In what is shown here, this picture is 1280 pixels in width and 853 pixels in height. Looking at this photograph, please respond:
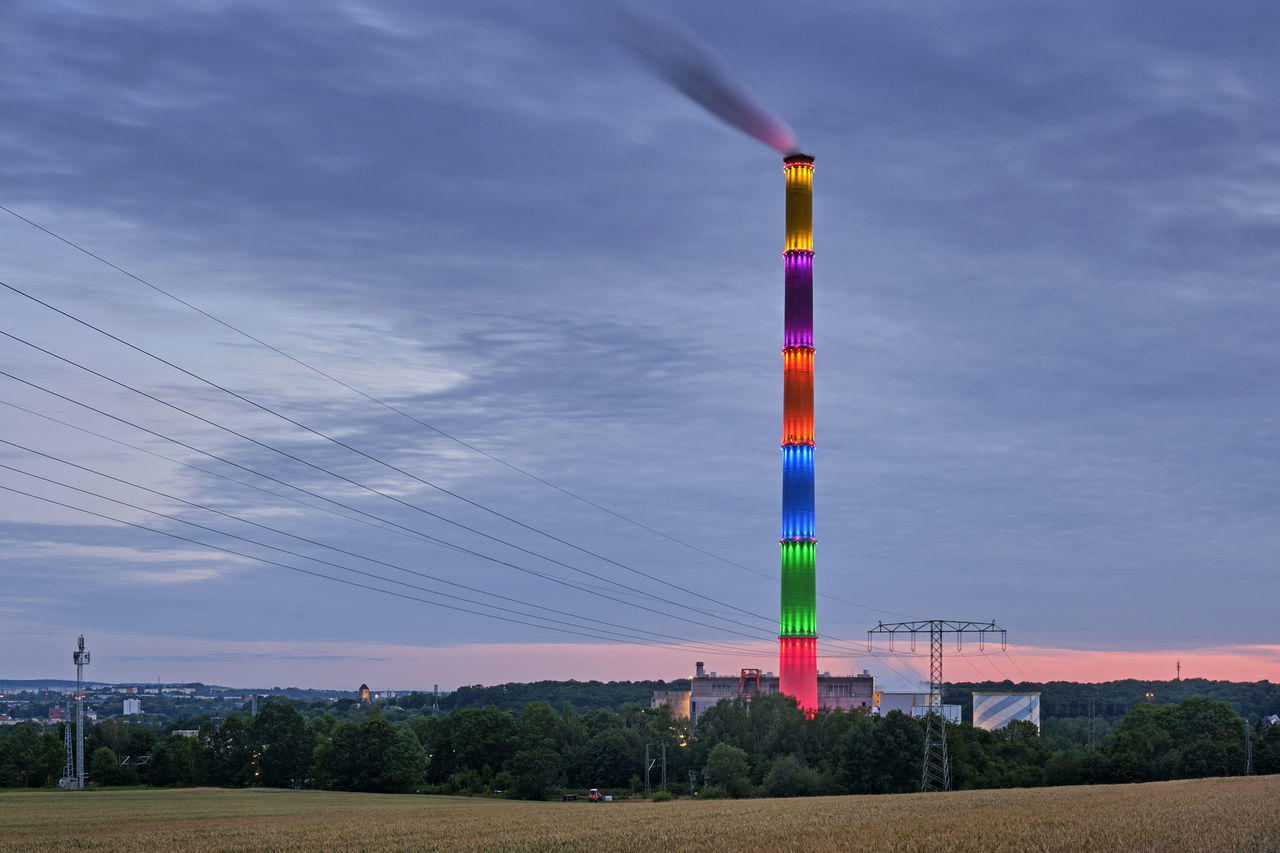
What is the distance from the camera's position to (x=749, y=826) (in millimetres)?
60812

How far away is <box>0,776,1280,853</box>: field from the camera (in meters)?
48.7

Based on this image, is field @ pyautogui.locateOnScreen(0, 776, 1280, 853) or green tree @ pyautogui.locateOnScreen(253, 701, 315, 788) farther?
green tree @ pyautogui.locateOnScreen(253, 701, 315, 788)

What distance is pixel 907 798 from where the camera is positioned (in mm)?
86750

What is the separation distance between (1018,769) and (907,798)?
4971 centimetres

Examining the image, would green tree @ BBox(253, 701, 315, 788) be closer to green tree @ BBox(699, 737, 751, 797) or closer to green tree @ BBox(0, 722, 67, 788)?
green tree @ BBox(0, 722, 67, 788)

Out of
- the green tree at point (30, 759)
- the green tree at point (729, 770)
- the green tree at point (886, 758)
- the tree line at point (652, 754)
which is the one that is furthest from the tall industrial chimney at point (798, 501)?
the green tree at point (30, 759)

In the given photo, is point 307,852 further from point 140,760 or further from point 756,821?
point 140,760

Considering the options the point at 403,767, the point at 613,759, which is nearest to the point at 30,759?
the point at 403,767

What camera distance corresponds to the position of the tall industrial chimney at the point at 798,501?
593ft

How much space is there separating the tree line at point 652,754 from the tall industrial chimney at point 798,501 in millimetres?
9136

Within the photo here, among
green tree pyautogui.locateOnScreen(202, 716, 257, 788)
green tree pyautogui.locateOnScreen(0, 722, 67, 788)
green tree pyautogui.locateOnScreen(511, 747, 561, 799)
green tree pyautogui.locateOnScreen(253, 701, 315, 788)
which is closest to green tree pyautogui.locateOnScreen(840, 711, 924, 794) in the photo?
green tree pyautogui.locateOnScreen(511, 747, 561, 799)

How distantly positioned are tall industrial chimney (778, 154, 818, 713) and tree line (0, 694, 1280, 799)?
9136 millimetres

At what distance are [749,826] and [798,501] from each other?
121089mm

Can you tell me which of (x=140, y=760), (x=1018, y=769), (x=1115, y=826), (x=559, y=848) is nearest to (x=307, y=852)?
(x=559, y=848)
